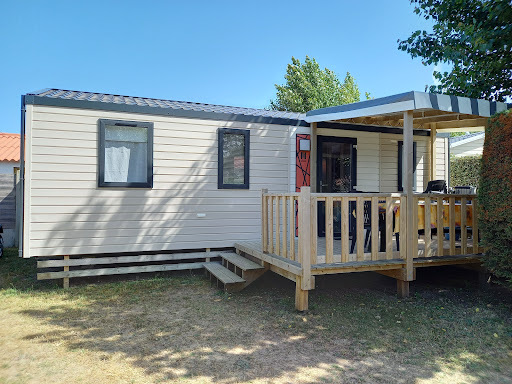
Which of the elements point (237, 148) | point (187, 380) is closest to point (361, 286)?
point (237, 148)

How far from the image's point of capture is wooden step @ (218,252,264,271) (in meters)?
4.80

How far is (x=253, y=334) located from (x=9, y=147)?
13.4 meters

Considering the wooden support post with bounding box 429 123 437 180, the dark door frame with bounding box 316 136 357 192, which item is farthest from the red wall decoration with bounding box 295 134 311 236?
the wooden support post with bounding box 429 123 437 180

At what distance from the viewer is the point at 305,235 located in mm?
3908

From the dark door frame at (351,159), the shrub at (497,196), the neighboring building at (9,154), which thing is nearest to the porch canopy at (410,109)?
the shrub at (497,196)

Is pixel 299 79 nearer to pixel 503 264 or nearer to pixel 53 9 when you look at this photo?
pixel 53 9

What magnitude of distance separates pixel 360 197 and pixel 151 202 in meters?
3.14

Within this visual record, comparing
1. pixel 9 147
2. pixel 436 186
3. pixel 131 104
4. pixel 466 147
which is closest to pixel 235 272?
pixel 131 104

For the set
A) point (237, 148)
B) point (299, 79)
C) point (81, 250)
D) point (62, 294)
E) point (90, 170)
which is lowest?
point (62, 294)

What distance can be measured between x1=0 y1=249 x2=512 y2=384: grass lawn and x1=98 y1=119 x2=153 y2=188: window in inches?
61.6

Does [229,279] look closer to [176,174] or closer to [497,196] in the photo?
[176,174]

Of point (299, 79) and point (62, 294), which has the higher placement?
point (299, 79)

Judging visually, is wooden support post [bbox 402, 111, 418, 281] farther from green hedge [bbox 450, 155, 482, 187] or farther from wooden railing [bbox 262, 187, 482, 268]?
green hedge [bbox 450, 155, 482, 187]

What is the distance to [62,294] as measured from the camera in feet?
16.2
